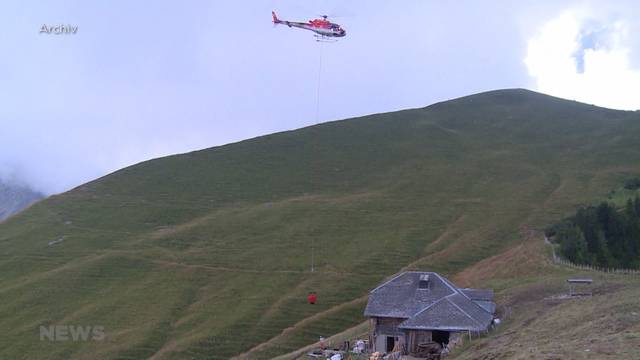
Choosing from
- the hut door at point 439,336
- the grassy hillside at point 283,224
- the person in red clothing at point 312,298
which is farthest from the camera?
the person in red clothing at point 312,298

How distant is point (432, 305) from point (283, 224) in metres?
50.2

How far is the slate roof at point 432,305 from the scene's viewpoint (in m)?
39.2

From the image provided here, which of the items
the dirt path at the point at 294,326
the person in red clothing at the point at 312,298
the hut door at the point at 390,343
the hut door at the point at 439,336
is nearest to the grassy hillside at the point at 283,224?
the dirt path at the point at 294,326

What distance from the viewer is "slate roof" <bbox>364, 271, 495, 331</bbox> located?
3919 centimetres

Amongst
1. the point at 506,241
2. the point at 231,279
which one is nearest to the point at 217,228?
the point at 231,279

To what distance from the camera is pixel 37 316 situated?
6750 cm

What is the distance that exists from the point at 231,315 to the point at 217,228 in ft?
94.4

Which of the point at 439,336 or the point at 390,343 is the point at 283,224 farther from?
the point at 439,336

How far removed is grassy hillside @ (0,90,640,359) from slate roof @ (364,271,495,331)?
13.8 meters

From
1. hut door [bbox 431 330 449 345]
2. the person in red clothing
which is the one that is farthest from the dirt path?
hut door [bbox 431 330 449 345]

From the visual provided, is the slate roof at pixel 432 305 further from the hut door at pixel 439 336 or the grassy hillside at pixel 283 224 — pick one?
the grassy hillside at pixel 283 224

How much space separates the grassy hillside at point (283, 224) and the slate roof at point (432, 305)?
13.8 meters

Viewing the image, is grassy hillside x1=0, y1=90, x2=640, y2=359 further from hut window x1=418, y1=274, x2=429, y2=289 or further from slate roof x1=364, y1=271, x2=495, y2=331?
hut window x1=418, y1=274, x2=429, y2=289

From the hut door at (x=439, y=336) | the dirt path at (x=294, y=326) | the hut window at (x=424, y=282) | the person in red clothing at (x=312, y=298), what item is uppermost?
the hut window at (x=424, y=282)
